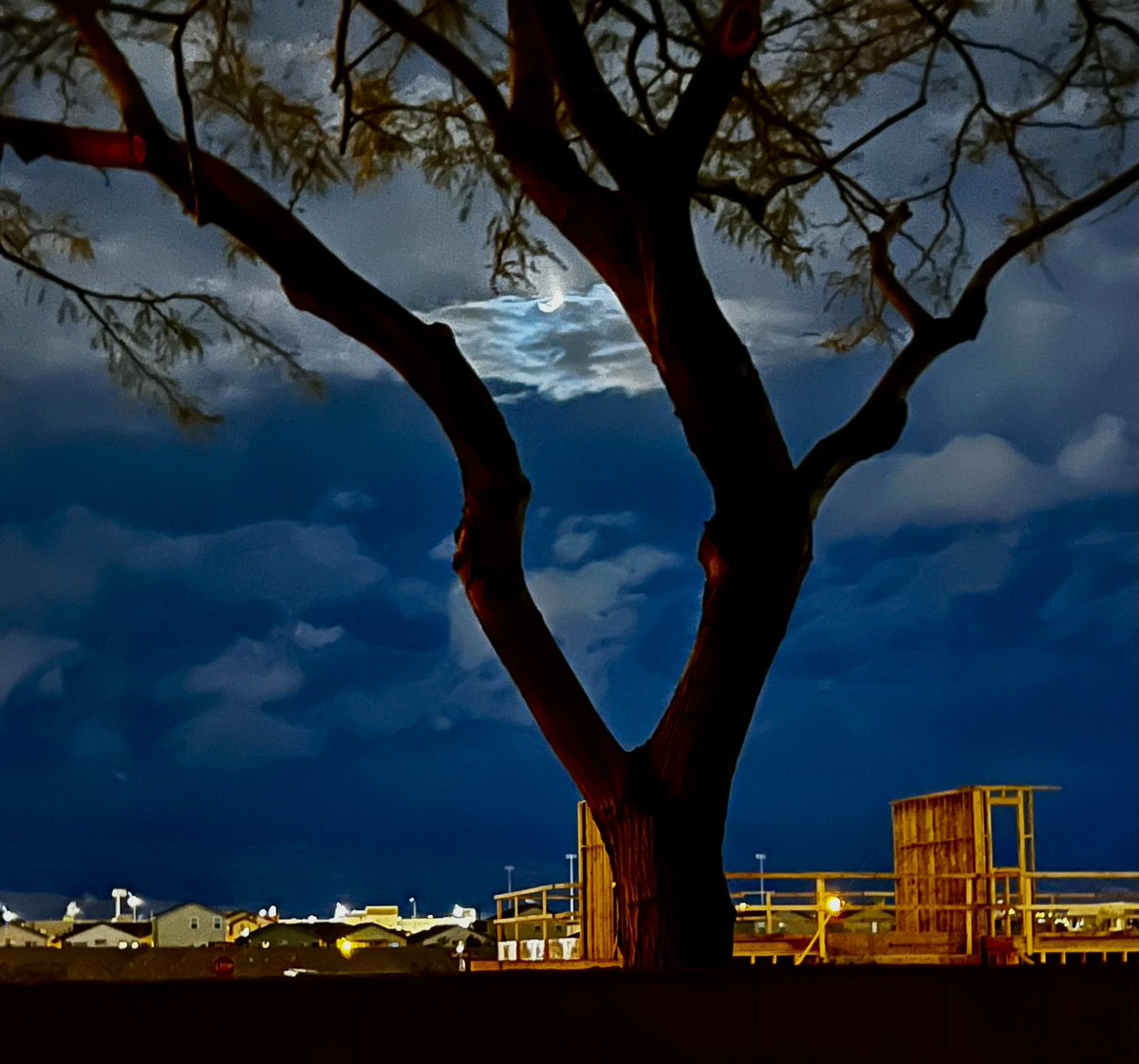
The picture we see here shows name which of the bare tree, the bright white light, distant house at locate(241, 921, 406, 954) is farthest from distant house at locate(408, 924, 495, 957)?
the bare tree

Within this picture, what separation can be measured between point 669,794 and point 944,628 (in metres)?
104

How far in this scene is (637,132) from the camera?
21.4 feet

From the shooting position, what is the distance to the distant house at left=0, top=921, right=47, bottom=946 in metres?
27.1

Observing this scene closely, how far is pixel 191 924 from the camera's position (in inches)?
1357

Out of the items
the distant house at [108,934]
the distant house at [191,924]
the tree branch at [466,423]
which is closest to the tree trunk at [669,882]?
the tree branch at [466,423]

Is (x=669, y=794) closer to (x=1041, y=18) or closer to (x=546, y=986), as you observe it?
(x=546, y=986)

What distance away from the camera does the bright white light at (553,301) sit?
29.5 feet

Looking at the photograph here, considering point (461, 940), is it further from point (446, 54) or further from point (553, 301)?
point (446, 54)

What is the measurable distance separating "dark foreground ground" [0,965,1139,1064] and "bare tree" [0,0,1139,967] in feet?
5.82

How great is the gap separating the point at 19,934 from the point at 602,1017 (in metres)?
29.3

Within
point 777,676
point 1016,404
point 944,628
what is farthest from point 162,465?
point 1016,404

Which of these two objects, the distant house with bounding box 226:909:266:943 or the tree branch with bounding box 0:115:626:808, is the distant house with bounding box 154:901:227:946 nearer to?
the distant house with bounding box 226:909:266:943

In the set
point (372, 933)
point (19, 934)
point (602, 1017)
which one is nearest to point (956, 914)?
point (602, 1017)

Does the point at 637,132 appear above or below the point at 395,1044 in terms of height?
above
